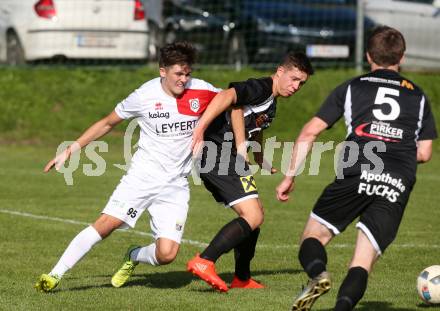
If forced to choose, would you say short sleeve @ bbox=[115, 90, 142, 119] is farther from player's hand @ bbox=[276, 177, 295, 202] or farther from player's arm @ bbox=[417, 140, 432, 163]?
player's arm @ bbox=[417, 140, 432, 163]

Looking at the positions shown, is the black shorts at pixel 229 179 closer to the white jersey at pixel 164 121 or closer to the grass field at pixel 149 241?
the white jersey at pixel 164 121

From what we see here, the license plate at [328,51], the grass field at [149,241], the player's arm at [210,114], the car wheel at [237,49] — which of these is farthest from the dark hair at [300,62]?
the car wheel at [237,49]

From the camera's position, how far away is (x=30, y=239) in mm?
10570

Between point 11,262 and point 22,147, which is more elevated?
point 11,262

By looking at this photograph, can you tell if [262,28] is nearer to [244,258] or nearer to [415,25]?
[415,25]

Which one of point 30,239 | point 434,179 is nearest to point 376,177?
point 30,239

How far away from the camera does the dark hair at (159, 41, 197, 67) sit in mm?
7812

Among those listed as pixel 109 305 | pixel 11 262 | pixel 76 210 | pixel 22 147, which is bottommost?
pixel 22 147

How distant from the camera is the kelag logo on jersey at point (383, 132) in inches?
250

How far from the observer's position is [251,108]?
26.7 ft

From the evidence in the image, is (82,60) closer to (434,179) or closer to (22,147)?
(22,147)

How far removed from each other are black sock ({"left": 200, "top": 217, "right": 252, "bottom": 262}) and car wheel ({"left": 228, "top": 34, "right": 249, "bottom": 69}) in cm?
1317

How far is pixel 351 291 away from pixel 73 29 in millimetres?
14128

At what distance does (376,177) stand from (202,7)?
1539 cm
